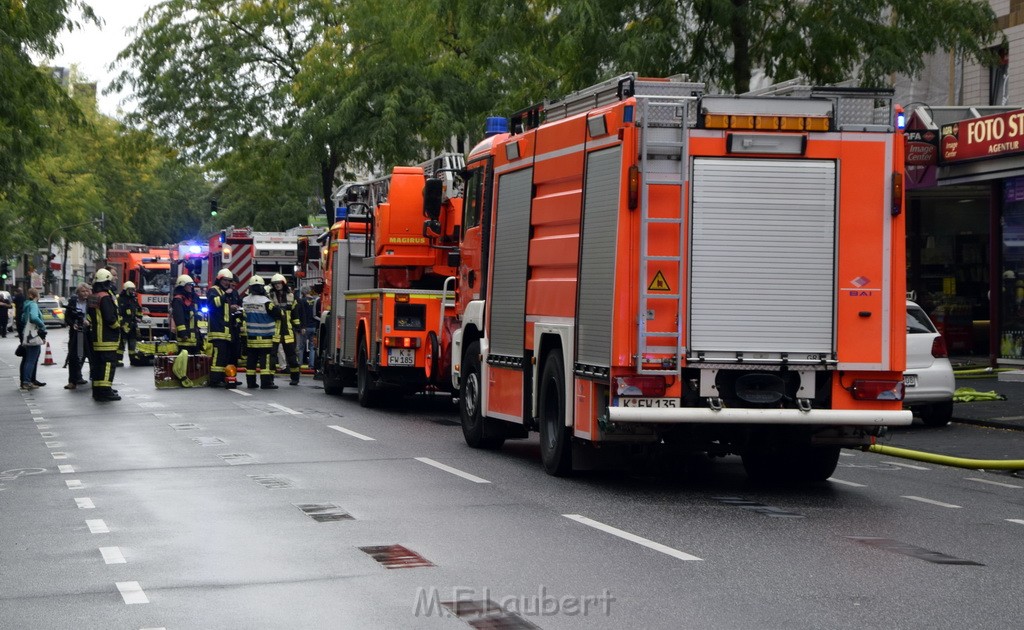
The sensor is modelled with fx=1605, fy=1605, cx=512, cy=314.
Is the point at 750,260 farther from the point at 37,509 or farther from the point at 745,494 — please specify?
the point at 37,509

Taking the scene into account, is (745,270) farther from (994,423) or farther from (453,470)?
(994,423)

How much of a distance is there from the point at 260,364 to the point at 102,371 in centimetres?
369

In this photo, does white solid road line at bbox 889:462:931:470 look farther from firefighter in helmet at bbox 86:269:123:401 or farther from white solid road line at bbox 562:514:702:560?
firefighter in helmet at bbox 86:269:123:401

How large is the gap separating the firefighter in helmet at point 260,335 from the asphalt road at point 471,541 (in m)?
9.60

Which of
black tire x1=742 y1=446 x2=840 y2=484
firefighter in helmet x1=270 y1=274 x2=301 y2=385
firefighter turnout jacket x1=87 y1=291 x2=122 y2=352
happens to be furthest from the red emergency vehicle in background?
black tire x1=742 y1=446 x2=840 y2=484

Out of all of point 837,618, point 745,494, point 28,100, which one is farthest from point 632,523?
point 28,100

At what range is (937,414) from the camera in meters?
18.3

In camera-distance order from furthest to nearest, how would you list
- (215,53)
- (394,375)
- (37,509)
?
(215,53), (394,375), (37,509)

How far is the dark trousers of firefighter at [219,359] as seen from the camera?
25859 mm

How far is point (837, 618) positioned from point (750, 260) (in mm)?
4850

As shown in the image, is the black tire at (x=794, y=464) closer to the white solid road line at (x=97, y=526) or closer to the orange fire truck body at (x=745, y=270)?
the orange fire truck body at (x=745, y=270)

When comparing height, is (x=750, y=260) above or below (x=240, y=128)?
below

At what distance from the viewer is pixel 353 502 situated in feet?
36.9

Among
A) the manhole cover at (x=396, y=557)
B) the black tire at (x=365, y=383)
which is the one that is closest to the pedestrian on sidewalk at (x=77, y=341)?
the black tire at (x=365, y=383)
